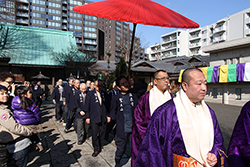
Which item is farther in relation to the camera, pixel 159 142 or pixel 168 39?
pixel 168 39

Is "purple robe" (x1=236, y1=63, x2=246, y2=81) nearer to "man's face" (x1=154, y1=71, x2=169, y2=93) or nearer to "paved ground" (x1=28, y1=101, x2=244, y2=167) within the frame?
"paved ground" (x1=28, y1=101, x2=244, y2=167)

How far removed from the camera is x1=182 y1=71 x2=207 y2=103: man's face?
1.82 meters

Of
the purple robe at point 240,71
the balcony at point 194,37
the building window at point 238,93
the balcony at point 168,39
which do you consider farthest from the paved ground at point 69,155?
the balcony at point 168,39

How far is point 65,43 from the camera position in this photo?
23734mm

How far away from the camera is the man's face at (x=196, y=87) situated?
1.82 m

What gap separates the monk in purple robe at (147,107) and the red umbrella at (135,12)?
919mm

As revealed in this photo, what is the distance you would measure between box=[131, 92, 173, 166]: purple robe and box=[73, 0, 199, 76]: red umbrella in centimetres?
130

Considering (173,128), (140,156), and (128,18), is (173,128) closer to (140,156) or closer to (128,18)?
(140,156)

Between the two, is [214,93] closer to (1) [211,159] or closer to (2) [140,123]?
(2) [140,123]

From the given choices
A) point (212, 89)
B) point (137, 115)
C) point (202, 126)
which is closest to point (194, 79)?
point (202, 126)

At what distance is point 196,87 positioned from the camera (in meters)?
1.83

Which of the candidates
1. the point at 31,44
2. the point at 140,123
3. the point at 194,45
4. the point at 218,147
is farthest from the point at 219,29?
the point at 218,147

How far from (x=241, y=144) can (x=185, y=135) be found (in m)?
0.67

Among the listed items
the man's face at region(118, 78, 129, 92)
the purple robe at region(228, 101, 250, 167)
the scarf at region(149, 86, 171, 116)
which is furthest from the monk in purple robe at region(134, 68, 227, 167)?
the man's face at region(118, 78, 129, 92)
